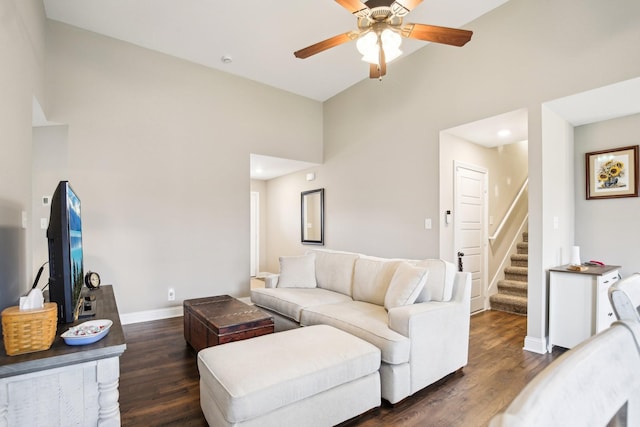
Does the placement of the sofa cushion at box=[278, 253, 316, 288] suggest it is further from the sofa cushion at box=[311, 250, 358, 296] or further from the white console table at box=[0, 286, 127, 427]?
the white console table at box=[0, 286, 127, 427]

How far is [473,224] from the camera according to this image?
172 inches

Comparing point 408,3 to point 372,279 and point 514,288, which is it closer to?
point 372,279

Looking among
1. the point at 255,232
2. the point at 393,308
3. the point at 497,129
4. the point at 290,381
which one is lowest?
the point at 290,381

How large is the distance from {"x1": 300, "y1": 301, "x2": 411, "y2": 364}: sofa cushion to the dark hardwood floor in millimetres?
358

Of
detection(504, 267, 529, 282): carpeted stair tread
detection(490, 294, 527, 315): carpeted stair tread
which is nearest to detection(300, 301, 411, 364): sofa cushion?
detection(490, 294, 527, 315): carpeted stair tread

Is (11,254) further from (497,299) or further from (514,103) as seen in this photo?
(497,299)

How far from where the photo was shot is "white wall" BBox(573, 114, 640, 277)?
3229mm

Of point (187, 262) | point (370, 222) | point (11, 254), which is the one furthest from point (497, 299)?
point (11, 254)

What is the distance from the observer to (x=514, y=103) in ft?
10.5

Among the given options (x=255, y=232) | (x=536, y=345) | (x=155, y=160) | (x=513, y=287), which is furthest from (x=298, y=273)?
(x=255, y=232)

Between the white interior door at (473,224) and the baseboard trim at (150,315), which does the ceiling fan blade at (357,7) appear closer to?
the white interior door at (473,224)

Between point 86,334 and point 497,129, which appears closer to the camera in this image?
point 86,334

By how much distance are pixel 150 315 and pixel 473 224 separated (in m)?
4.35

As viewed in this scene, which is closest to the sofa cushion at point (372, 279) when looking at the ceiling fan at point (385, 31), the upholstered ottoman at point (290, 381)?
the upholstered ottoman at point (290, 381)
